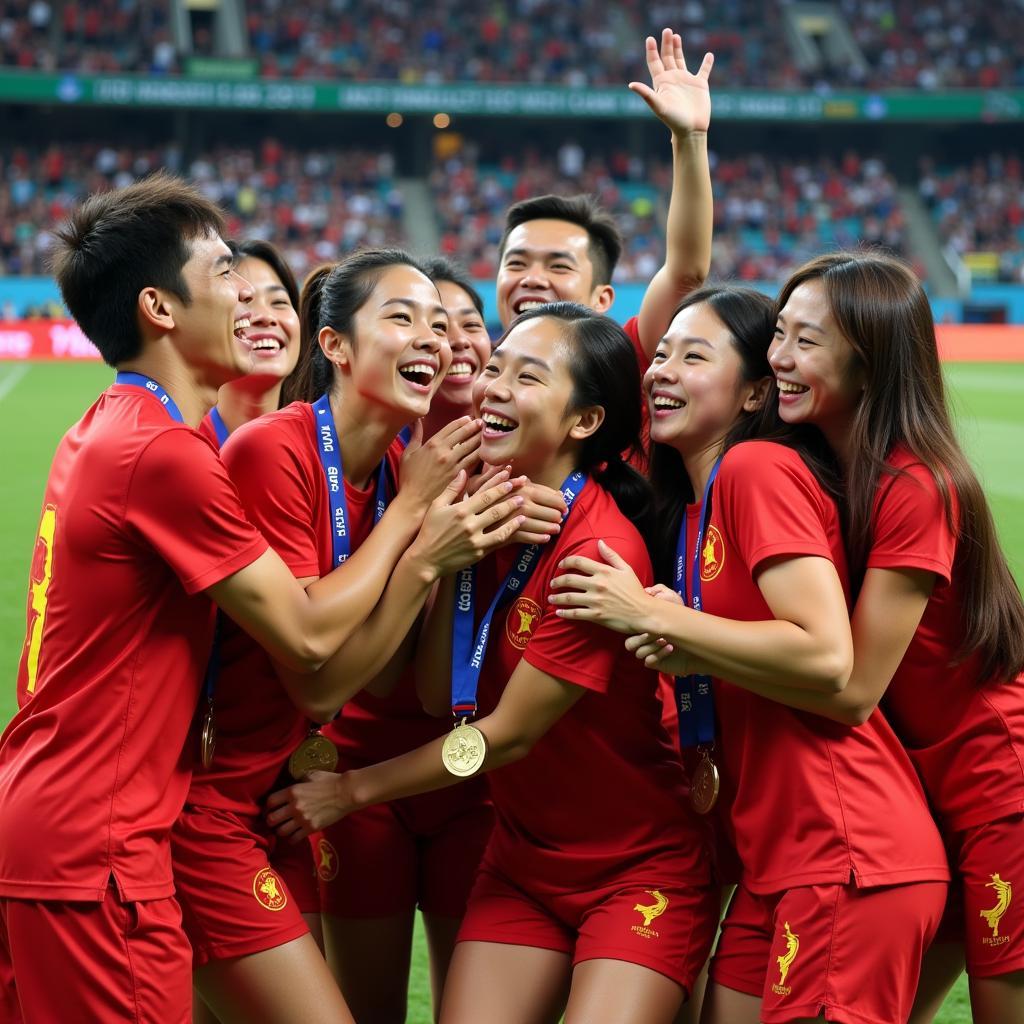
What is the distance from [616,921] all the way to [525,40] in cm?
4152

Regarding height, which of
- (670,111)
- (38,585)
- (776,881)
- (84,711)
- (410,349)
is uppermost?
(670,111)

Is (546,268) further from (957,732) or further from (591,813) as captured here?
(957,732)

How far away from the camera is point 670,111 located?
14.4 feet

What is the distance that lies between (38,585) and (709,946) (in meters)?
1.83

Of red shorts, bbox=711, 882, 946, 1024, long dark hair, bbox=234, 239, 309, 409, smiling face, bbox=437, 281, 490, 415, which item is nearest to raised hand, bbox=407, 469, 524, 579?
red shorts, bbox=711, 882, 946, 1024

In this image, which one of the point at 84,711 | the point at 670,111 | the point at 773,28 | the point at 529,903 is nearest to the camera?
the point at 84,711

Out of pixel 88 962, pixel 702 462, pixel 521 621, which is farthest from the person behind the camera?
pixel 702 462

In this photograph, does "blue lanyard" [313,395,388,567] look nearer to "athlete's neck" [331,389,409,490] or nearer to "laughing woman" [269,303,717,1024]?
"athlete's neck" [331,389,409,490]

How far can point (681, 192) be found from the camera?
4.53 metres

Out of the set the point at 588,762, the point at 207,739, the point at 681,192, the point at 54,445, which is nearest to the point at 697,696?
the point at 588,762

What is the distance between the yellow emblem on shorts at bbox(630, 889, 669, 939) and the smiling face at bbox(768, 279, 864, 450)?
1206 millimetres

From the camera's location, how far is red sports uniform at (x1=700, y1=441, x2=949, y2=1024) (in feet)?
9.45

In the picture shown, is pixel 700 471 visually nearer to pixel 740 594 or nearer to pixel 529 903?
pixel 740 594

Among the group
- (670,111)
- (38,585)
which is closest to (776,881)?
(38,585)
